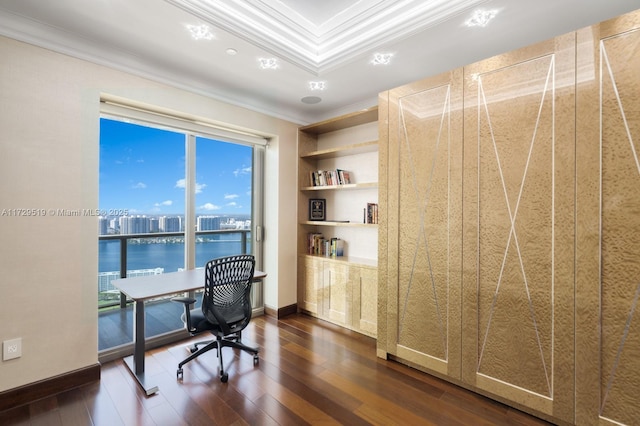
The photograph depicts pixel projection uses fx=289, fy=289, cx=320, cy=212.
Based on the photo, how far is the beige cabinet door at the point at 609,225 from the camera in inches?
66.6

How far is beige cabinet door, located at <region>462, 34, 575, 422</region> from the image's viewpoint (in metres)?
1.91

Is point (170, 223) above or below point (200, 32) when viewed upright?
below

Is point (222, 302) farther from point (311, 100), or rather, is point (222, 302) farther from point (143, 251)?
point (311, 100)

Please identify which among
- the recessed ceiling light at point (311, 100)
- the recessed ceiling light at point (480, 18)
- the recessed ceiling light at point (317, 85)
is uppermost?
the recessed ceiling light at point (311, 100)

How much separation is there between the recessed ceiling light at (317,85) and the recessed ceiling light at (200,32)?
1147 millimetres

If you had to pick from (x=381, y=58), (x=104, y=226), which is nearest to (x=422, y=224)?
(x=381, y=58)

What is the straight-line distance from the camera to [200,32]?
87.9 inches

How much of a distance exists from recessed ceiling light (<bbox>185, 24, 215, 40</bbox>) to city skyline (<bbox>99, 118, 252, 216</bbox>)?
1.26m

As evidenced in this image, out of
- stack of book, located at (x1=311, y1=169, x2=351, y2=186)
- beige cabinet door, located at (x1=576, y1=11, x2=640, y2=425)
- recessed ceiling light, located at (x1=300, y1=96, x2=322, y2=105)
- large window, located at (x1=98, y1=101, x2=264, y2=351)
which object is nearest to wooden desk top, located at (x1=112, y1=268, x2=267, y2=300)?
large window, located at (x1=98, y1=101, x2=264, y2=351)

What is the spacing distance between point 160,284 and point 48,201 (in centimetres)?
106

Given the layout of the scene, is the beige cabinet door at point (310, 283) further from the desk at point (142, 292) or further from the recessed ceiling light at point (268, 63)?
the recessed ceiling light at point (268, 63)

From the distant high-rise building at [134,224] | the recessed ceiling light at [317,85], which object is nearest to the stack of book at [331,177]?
the recessed ceiling light at [317,85]

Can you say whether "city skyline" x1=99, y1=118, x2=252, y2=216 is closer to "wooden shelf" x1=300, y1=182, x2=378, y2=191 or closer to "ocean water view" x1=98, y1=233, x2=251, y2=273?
"ocean water view" x1=98, y1=233, x2=251, y2=273

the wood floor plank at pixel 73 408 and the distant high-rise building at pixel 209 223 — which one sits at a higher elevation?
the distant high-rise building at pixel 209 223
